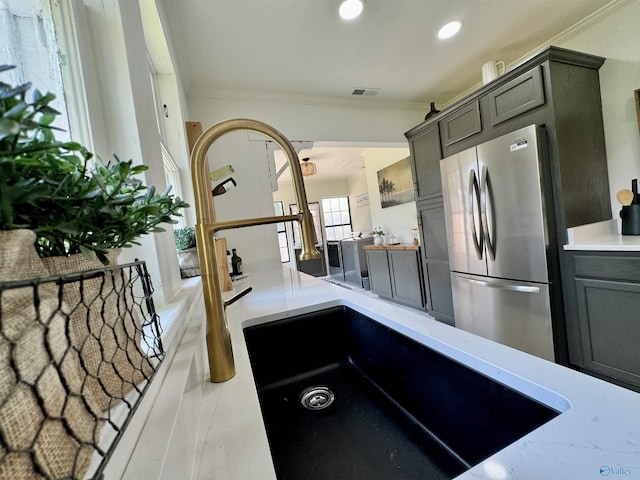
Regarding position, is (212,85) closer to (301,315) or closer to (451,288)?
(301,315)

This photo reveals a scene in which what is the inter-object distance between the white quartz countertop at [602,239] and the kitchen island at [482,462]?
1.48 meters

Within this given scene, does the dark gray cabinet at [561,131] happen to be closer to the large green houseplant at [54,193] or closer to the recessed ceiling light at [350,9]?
the recessed ceiling light at [350,9]

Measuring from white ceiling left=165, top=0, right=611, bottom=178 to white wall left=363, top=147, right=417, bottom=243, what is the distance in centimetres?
174

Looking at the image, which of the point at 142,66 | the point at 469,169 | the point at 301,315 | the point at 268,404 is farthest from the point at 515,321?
the point at 142,66

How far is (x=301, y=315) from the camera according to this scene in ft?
3.29

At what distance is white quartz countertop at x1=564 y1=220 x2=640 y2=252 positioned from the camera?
1.42 m

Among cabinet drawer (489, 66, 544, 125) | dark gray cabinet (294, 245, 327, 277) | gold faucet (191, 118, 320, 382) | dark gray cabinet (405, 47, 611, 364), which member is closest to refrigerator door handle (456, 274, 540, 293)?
dark gray cabinet (405, 47, 611, 364)

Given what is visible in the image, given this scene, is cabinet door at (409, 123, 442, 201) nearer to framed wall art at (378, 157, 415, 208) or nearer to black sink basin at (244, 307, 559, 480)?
framed wall art at (378, 157, 415, 208)

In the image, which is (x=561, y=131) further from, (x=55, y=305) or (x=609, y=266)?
(x=55, y=305)

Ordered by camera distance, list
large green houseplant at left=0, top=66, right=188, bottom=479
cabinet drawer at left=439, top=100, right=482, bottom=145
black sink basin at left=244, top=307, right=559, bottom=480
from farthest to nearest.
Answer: cabinet drawer at left=439, top=100, right=482, bottom=145 < black sink basin at left=244, top=307, right=559, bottom=480 < large green houseplant at left=0, top=66, right=188, bottom=479

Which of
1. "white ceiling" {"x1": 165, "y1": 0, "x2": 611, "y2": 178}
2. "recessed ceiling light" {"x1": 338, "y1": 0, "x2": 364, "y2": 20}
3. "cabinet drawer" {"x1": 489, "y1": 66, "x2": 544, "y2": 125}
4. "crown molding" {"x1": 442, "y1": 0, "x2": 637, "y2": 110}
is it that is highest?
"white ceiling" {"x1": 165, "y1": 0, "x2": 611, "y2": 178}

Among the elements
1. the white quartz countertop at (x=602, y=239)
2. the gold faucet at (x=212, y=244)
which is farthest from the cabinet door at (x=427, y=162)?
the gold faucet at (x=212, y=244)

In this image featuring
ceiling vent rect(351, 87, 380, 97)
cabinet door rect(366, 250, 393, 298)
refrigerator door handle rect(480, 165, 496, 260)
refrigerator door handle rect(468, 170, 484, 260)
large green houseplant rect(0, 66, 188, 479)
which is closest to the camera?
large green houseplant rect(0, 66, 188, 479)

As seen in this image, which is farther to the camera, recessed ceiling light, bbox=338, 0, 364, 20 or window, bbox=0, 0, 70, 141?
recessed ceiling light, bbox=338, 0, 364, 20
